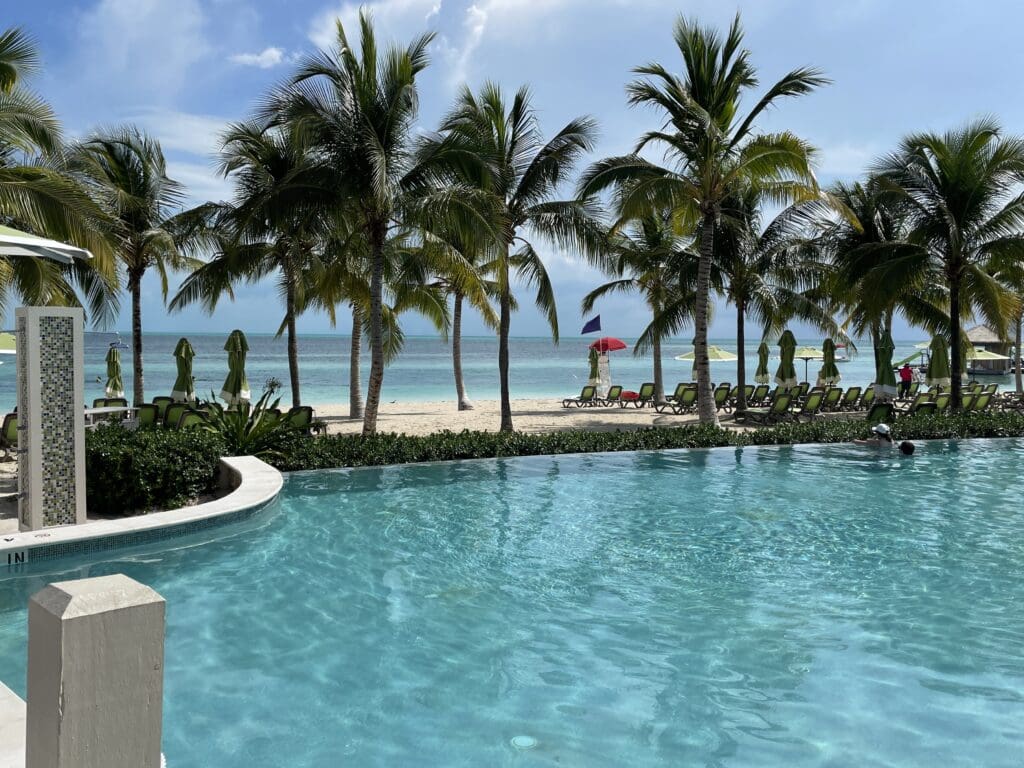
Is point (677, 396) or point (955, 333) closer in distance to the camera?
point (955, 333)

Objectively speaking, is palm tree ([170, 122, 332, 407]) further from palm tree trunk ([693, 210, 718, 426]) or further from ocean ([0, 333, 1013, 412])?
ocean ([0, 333, 1013, 412])

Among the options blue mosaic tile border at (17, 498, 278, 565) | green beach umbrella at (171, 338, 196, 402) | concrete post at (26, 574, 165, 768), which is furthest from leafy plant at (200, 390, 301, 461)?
concrete post at (26, 574, 165, 768)

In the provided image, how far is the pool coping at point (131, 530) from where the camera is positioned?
6.68m

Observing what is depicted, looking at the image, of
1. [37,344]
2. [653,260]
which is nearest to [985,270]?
[653,260]

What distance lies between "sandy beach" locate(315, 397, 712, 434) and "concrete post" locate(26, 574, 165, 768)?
51.2 feet

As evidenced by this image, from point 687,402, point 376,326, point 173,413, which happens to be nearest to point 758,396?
point 687,402

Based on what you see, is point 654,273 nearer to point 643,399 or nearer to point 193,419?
point 643,399

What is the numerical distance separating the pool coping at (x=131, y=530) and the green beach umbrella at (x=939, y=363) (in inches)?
628

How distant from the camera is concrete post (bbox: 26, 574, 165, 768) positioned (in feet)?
6.61

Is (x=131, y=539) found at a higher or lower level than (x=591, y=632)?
higher

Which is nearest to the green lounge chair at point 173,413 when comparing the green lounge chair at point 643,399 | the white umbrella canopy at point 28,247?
the white umbrella canopy at point 28,247

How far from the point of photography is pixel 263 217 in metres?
13.4

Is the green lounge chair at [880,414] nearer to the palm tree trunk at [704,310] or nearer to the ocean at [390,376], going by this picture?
the palm tree trunk at [704,310]

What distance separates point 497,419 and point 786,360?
8341mm
